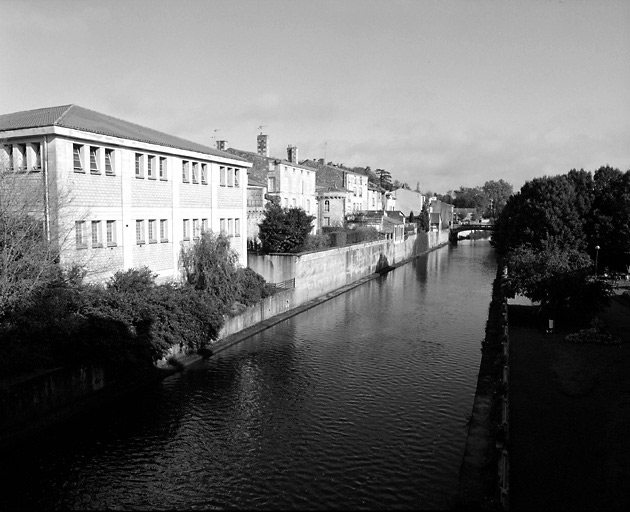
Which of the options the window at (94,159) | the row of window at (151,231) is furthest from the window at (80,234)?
the row of window at (151,231)

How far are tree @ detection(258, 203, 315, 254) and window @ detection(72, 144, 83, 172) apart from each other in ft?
58.9

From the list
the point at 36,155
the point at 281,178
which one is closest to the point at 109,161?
the point at 36,155

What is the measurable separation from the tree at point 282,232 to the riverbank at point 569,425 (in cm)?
1818

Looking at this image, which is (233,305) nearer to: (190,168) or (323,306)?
(190,168)

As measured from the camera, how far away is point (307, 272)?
40938 mm

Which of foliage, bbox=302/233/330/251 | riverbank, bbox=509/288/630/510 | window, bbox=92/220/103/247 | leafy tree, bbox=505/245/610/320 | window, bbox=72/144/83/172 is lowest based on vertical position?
riverbank, bbox=509/288/630/510

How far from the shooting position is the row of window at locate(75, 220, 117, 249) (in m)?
24.1

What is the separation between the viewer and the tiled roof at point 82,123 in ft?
79.2

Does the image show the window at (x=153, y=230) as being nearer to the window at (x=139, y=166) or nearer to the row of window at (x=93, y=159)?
the window at (x=139, y=166)

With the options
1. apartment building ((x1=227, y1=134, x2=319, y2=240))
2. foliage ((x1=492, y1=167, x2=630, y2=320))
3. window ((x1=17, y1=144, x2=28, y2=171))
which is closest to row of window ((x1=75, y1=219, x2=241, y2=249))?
window ((x1=17, y1=144, x2=28, y2=171))

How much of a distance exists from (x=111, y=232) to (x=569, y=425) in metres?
20.8

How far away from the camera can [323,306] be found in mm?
40812

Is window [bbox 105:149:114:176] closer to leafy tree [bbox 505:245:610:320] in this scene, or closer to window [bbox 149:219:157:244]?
window [bbox 149:219:157:244]

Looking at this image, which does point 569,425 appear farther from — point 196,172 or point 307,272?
point 307,272
